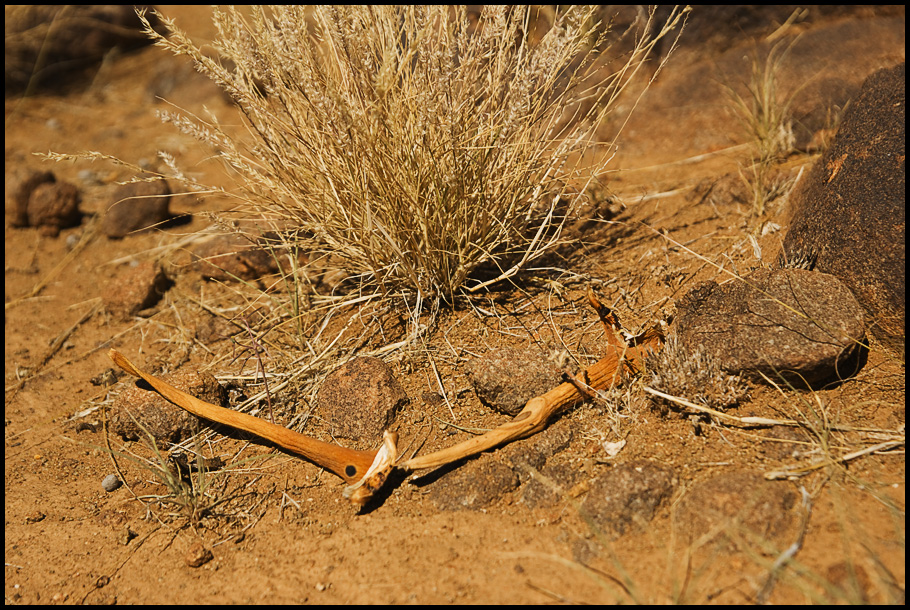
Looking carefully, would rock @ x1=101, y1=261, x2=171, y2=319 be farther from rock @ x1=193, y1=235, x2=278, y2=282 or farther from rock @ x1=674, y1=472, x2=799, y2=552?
rock @ x1=674, y1=472, x2=799, y2=552

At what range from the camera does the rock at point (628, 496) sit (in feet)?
5.30

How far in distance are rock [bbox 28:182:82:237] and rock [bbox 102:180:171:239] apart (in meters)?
0.37

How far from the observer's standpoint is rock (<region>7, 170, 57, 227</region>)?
363 centimetres

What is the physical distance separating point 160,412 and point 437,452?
100cm

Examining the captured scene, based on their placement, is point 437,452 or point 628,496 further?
point 437,452

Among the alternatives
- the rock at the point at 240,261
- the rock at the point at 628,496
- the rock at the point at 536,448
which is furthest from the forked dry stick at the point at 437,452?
the rock at the point at 240,261

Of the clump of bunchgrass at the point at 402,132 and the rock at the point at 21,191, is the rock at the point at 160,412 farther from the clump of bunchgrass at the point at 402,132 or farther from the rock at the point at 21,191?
the rock at the point at 21,191

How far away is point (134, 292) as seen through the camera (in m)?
2.91

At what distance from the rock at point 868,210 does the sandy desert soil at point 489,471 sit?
0.19 meters

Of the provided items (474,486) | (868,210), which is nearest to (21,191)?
(474,486)

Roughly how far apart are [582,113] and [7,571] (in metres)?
3.23

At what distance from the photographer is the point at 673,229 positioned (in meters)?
2.74

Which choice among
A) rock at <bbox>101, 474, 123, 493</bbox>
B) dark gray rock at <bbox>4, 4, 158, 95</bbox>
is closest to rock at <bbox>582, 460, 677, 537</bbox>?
rock at <bbox>101, 474, 123, 493</bbox>

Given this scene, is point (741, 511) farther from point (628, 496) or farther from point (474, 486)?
point (474, 486)
